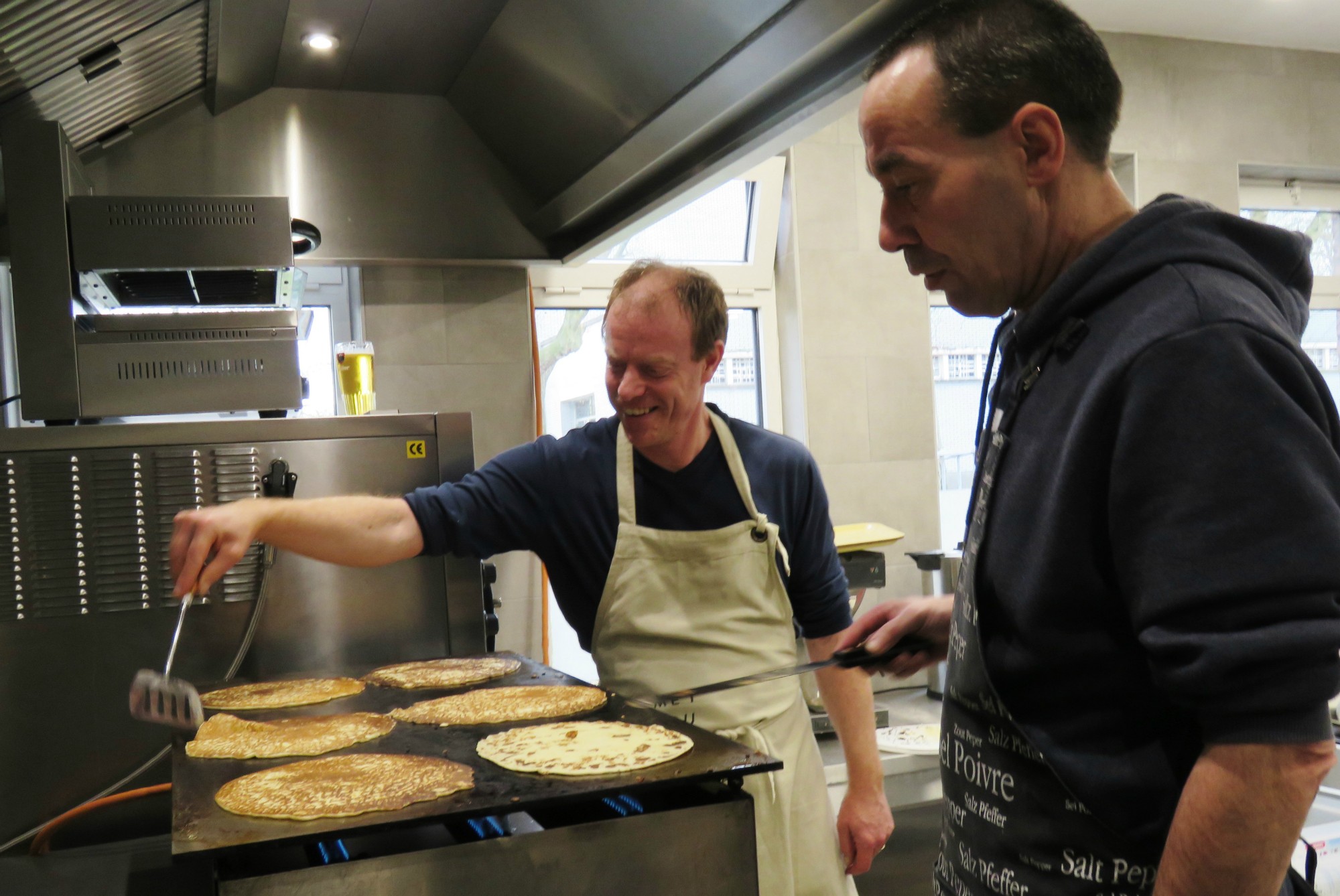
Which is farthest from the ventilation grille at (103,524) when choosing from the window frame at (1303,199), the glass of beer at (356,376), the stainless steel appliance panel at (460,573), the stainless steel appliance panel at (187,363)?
the window frame at (1303,199)

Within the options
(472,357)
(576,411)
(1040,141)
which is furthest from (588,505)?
(576,411)

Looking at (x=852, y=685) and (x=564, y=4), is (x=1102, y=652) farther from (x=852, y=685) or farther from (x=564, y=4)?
(x=564, y=4)

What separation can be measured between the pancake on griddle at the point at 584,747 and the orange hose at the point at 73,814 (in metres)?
0.94

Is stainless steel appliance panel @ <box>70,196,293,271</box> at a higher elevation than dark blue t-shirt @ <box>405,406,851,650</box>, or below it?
higher

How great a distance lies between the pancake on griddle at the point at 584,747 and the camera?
46.1 inches

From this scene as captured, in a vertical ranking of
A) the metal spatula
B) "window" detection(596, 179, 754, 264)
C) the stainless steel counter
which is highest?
"window" detection(596, 179, 754, 264)

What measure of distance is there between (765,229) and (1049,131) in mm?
2914

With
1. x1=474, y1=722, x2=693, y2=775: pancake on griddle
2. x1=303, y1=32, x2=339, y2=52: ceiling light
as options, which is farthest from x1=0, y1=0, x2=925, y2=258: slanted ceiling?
x1=474, y1=722, x2=693, y2=775: pancake on griddle

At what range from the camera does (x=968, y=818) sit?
959 millimetres

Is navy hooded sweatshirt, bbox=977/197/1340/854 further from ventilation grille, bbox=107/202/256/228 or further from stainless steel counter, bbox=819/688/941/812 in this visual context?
ventilation grille, bbox=107/202/256/228

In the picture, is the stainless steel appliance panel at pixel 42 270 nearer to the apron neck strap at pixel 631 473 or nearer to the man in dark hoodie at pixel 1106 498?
the apron neck strap at pixel 631 473

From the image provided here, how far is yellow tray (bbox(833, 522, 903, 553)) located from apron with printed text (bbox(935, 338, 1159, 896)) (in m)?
2.01

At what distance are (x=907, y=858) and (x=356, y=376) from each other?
193 centimetres

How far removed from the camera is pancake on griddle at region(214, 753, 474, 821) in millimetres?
1052
